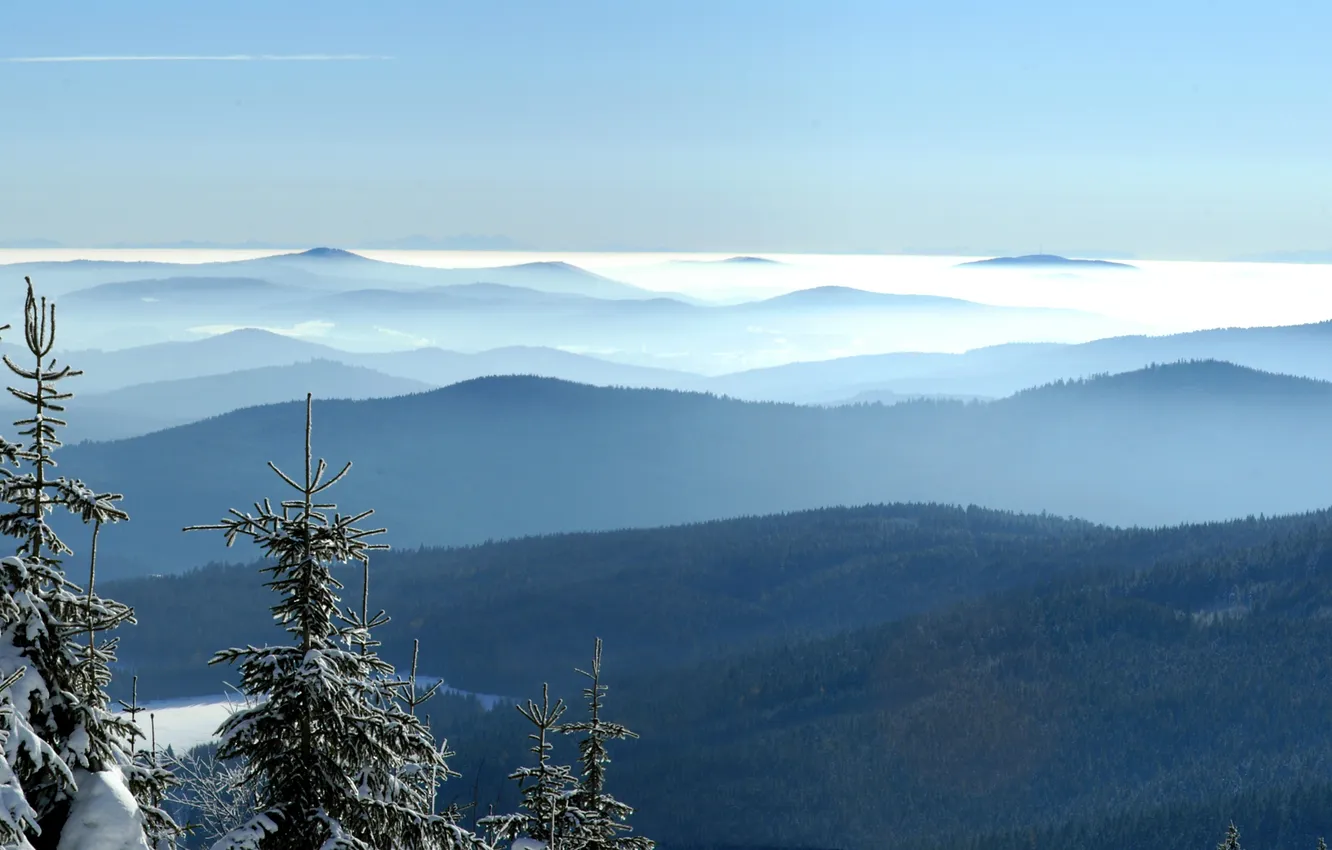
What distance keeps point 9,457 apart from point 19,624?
193 centimetres

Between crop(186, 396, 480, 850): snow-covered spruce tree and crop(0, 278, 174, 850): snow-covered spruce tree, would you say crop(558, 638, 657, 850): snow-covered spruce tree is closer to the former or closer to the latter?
crop(186, 396, 480, 850): snow-covered spruce tree

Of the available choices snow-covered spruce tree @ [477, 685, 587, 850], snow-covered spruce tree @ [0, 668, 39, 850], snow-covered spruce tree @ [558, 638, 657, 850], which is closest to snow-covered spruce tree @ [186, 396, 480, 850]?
snow-covered spruce tree @ [0, 668, 39, 850]

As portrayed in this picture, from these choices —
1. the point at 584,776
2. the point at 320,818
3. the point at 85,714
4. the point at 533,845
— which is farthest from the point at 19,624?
the point at 584,776

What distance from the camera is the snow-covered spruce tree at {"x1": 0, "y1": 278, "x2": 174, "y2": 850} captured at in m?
15.7

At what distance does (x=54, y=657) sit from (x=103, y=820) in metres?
2.00

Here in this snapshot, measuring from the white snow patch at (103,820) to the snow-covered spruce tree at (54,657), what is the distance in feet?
0.04

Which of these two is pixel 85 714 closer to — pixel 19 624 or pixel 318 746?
pixel 19 624

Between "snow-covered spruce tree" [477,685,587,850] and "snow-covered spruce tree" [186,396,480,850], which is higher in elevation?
"snow-covered spruce tree" [186,396,480,850]

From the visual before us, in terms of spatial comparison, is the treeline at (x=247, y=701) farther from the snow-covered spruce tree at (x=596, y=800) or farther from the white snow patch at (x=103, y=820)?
the snow-covered spruce tree at (x=596, y=800)

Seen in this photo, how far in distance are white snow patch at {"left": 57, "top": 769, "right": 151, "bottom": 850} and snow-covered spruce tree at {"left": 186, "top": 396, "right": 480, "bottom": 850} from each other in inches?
42.7

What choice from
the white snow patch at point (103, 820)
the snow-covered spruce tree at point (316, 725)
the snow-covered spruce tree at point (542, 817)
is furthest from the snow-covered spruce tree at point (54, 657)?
the snow-covered spruce tree at point (542, 817)

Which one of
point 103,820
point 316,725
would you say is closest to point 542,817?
point 316,725

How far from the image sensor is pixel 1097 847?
19762 centimetres

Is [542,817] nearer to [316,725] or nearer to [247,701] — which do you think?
[247,701]
